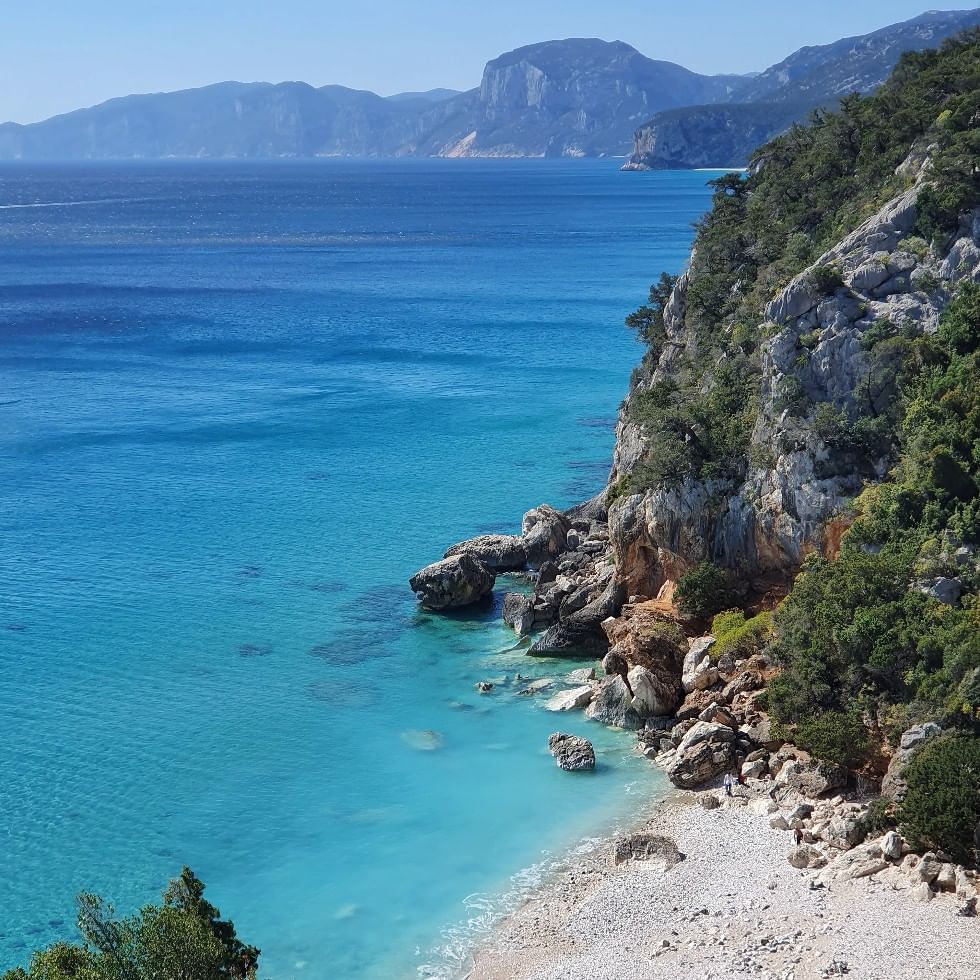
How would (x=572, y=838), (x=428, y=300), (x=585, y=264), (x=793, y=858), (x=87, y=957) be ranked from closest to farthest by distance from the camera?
(x=87, y=957) → (x=793, y=858) → (x=572, y=838) → (x=428, y=300) → (x=585, y=264)

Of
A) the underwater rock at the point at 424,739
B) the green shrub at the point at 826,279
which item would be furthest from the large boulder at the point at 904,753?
the green shrub at the point at 826,279

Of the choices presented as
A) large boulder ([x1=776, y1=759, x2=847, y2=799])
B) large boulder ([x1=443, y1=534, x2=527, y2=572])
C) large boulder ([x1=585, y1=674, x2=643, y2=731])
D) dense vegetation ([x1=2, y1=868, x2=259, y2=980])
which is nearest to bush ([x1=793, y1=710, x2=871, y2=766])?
large boulder ([x1=776, y1=759, x2=847, y2=799])

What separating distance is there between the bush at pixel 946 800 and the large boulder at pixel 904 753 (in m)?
0.95

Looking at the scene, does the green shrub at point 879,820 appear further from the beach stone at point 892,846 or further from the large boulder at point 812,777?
the large boulder at point 812,777

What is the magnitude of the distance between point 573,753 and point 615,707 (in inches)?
128

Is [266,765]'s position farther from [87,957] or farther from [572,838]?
[87,957]

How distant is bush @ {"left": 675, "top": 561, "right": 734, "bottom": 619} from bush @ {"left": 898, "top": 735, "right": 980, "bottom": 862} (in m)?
13.0

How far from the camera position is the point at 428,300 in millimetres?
124000

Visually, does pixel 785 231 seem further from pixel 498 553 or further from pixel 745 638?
pixel 745 638

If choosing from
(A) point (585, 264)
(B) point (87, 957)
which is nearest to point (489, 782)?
(B) point (87, 957)

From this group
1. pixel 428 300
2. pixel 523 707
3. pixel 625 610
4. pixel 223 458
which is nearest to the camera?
pixel 523 707

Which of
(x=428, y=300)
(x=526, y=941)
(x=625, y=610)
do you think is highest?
(x=428, y=300)

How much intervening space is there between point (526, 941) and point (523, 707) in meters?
12.7

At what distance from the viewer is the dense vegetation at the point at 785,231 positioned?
45.5 metres
